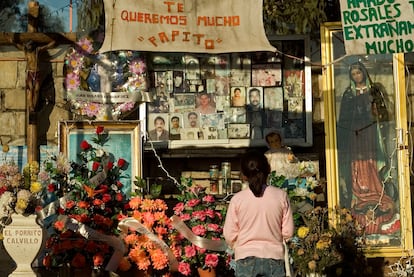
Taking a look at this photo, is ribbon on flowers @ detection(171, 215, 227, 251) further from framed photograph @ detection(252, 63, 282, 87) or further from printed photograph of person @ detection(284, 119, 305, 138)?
framed photograph @ detection(252, 63, 282, 87)

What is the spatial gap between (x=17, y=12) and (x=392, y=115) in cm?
524

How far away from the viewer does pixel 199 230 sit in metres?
8.91

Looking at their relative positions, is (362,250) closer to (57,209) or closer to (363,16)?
(363,16)

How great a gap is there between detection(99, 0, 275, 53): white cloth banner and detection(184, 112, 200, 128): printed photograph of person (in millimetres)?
1962

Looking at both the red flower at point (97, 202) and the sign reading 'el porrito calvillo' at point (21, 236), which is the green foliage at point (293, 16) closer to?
the red flower at point (97, 202)

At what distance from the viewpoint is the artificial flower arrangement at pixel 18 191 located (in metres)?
7.79

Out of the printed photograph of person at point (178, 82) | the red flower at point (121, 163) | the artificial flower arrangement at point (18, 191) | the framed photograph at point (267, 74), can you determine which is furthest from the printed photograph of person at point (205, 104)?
the artificial flower arrangement at point (18, 191)

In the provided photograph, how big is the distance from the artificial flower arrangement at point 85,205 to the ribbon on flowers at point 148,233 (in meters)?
0.17

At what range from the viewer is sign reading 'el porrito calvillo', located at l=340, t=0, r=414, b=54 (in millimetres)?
8727

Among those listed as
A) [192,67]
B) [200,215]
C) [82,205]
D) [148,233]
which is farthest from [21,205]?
[192,67]

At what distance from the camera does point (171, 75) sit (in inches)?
425

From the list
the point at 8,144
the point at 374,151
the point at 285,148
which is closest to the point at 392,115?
the point at 374,151

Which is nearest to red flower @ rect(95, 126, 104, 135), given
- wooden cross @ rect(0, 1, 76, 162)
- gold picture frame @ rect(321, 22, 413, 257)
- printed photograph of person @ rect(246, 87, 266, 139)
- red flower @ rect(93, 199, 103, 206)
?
red flower @ rect(93, 199, 103, 206)

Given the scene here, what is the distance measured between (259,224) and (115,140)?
4241 mm
